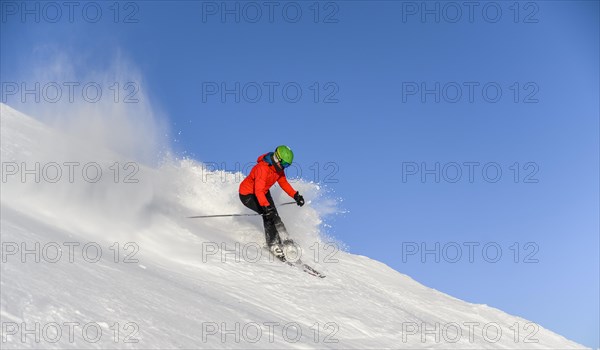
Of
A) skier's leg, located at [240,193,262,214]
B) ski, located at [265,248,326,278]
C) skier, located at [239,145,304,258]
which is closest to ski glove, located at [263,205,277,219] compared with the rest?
skier, located at [239,145,304,258]

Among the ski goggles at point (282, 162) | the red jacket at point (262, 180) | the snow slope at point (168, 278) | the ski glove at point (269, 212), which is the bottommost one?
the snow slope at point (168, 278)

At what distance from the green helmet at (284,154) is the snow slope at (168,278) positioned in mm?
1633

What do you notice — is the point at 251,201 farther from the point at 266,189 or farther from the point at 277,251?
the point at 277,251

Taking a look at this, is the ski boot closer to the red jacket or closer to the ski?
the ski

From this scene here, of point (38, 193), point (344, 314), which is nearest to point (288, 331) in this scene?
point (344, 314)

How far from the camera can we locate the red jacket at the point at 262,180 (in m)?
9.92

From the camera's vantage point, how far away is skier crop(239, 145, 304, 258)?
9.90 meters

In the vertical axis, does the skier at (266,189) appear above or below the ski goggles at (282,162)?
below

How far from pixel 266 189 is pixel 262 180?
0.34 meters

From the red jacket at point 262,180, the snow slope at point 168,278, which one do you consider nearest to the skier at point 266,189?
the red jacket at point 262,180

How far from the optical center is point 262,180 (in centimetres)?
999

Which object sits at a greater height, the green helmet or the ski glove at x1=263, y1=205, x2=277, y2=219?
the green helmet

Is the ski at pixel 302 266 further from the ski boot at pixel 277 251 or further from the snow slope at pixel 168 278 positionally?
the snow slope at pixel 168 278

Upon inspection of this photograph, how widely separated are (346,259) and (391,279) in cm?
98
